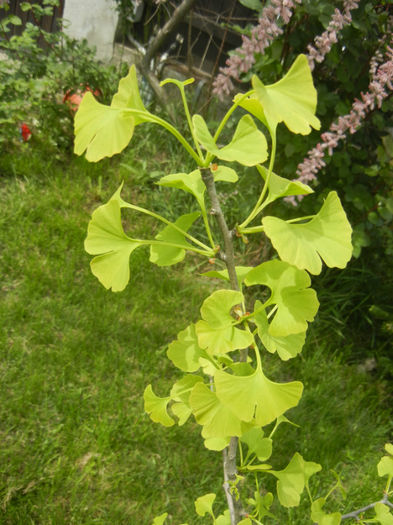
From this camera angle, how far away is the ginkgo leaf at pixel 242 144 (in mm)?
556

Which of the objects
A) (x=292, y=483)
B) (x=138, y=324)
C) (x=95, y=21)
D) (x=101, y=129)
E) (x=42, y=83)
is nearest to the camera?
(x=101, y=129)

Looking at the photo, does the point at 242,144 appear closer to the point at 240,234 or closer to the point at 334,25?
the point at 240,234

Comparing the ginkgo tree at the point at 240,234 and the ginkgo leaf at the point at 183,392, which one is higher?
the ginkgo tree at the point at 240,234

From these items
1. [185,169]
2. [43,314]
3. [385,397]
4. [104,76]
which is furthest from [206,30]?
[385,397]

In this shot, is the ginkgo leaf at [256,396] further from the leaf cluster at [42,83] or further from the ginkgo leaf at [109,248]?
the leaf cluster at [42,83]

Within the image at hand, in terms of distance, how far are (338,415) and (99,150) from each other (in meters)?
1.75

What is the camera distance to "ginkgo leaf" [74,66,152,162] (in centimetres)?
52

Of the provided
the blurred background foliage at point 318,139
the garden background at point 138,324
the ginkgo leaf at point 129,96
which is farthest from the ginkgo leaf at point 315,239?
the garden background at point 138,324

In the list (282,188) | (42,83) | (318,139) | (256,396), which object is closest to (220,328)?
(256,396)

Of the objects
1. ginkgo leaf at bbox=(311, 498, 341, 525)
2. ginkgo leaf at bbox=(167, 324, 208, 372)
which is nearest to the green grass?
ginkgo leaf at bbox=(311, 498, 341, 525)

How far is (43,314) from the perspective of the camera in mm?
2021

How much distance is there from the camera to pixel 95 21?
3.69 m

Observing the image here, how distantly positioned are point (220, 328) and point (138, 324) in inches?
59.7

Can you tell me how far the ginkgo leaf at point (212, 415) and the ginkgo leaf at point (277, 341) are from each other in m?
0.09
